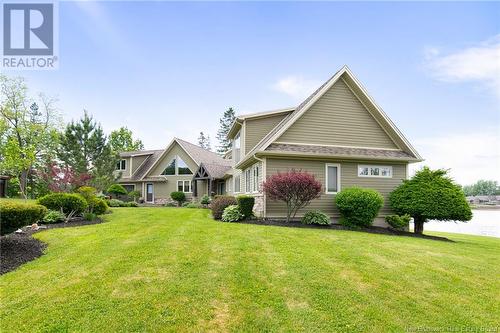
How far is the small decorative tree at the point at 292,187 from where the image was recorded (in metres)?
11.9

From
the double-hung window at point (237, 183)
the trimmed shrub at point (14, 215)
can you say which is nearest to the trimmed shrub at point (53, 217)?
the trimmed shrub at point (14, 215)

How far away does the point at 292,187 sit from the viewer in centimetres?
1198

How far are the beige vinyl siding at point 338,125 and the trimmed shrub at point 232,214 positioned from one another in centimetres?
388

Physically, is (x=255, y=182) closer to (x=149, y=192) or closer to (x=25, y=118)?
(x=149, y=192)

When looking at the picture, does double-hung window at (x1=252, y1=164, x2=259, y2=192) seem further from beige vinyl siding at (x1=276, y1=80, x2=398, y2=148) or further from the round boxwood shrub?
the round boxwood shrub

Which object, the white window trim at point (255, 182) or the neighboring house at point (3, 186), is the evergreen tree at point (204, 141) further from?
the white window trim at point (255, 182)

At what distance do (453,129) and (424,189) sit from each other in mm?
13677

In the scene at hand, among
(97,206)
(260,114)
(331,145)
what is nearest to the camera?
(97,206)

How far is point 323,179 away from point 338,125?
2909 millimetres

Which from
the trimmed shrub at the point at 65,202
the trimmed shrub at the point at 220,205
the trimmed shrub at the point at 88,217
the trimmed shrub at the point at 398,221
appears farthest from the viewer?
the trimmed shrub at the point at 220,205

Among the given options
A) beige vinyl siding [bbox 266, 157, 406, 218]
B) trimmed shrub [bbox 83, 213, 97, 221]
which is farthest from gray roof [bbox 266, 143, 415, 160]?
trimmed shrub [bbox 83, 213, 97, 221]

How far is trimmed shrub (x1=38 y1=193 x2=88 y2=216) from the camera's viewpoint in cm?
1148

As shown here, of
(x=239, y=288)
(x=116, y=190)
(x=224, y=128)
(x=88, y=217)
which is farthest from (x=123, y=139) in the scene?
(x=239, y=288)

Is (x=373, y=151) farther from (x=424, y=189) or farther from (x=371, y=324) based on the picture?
(x=371, y=324)
